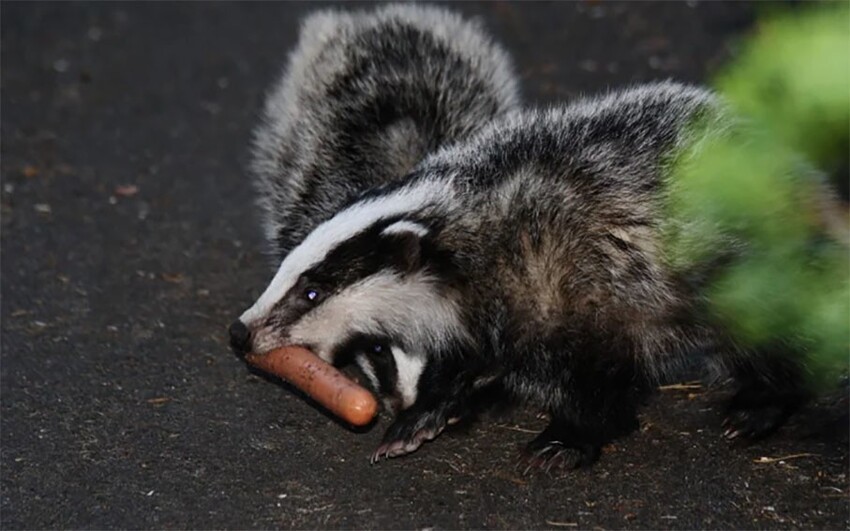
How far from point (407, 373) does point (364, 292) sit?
0.41 m

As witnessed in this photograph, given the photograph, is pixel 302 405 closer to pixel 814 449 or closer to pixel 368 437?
pixel 368 437

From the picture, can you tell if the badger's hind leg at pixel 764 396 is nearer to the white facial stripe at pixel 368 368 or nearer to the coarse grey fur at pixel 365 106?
the white facial stripe at pixel 368 368

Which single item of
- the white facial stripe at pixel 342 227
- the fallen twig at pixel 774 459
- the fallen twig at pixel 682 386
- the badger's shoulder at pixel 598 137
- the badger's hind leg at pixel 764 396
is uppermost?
the badger's shoulder at pixel 598 137

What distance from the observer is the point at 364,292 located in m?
5.24

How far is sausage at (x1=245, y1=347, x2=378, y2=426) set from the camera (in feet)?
17.0

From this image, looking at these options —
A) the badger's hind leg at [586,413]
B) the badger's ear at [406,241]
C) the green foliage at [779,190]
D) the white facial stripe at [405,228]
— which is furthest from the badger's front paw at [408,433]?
the green foliage at [779,190]

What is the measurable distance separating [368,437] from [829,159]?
282cm

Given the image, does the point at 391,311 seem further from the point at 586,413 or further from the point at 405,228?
the point at 586,413

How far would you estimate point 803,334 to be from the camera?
4945 mm

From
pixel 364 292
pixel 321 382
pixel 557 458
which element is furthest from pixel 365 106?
pixel 557 458

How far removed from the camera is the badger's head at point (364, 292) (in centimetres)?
519

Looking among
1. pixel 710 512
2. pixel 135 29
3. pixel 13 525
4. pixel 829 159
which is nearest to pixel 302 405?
pixel 13 525

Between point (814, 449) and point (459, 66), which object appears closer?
point (814, 449)

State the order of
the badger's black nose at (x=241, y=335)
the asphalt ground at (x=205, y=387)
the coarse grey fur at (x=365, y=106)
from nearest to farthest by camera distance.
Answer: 1. the asphalt ground at (x=205, y=387)
2. the badger's black nose at (x=241, y=335)
3. the coarse grey fur at (x=365, y=106)
